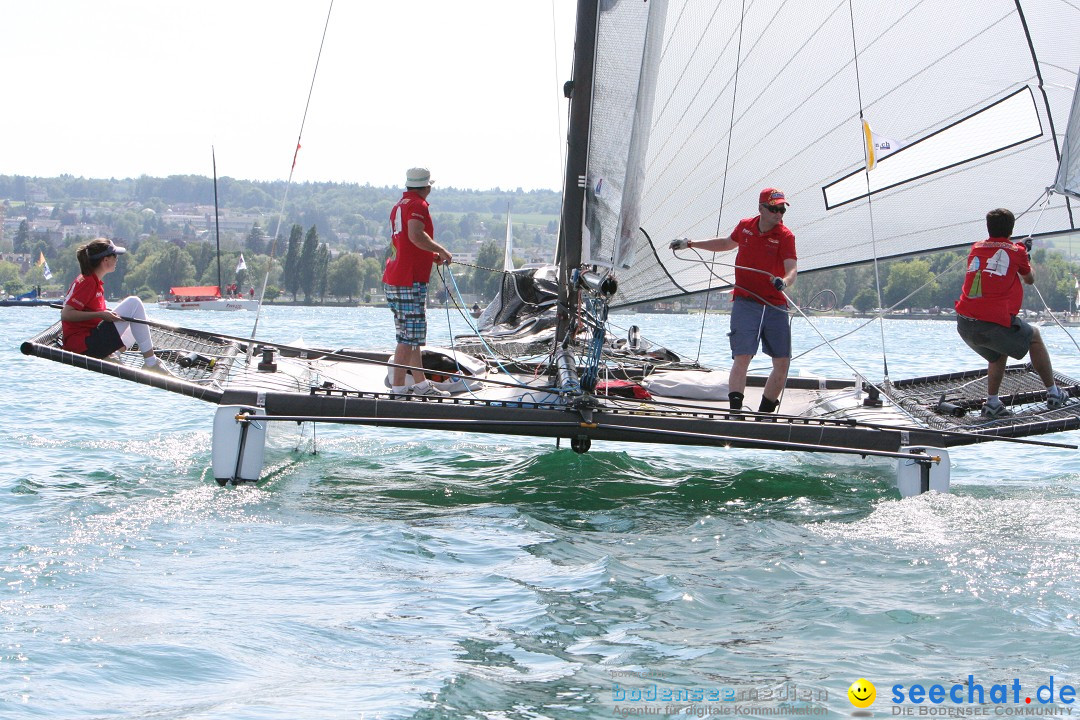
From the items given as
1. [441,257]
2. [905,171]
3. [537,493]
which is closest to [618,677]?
[537,493]

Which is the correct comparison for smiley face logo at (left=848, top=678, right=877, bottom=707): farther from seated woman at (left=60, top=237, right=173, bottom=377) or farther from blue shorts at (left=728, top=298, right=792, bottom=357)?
seated woman at (left=60, top=237, right=173, bottom=377)

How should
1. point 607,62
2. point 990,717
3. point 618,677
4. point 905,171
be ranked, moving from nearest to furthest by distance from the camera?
point 990,717 < point 618,677 < point 607,62 < point 905,171

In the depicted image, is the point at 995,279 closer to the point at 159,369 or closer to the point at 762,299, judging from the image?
the point at 762,299

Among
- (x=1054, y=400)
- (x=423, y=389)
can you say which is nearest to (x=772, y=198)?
A: (x=1054, y=400)

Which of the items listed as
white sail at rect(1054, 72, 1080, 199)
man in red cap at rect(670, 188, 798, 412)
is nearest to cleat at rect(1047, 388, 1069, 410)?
white sail at rect(1054, 72, 1080, 199)

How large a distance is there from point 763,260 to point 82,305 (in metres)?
4.15

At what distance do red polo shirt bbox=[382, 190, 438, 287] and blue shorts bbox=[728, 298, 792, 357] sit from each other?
1.92 meters

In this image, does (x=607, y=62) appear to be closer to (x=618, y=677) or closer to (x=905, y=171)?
(x=905, y=171)

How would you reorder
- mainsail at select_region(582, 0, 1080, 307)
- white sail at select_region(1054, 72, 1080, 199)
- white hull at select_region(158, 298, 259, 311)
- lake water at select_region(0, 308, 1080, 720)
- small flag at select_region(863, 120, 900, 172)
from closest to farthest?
lake water at select_region(0, 308, 1080, 720)
white sail at select_region(1054, 72, 1080, 199)
mainsail at select_region(582, 0, 1080, 307)
small flag at select_region(863, 120, 900, 172)
white hull at select_region(158, 298, 259, 311)

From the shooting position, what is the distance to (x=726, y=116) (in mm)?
8672

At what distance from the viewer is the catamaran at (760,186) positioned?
21.6 ft

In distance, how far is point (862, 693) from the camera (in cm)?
362

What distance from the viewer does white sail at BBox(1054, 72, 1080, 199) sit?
6.82 m

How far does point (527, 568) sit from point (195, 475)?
3.19 meters
